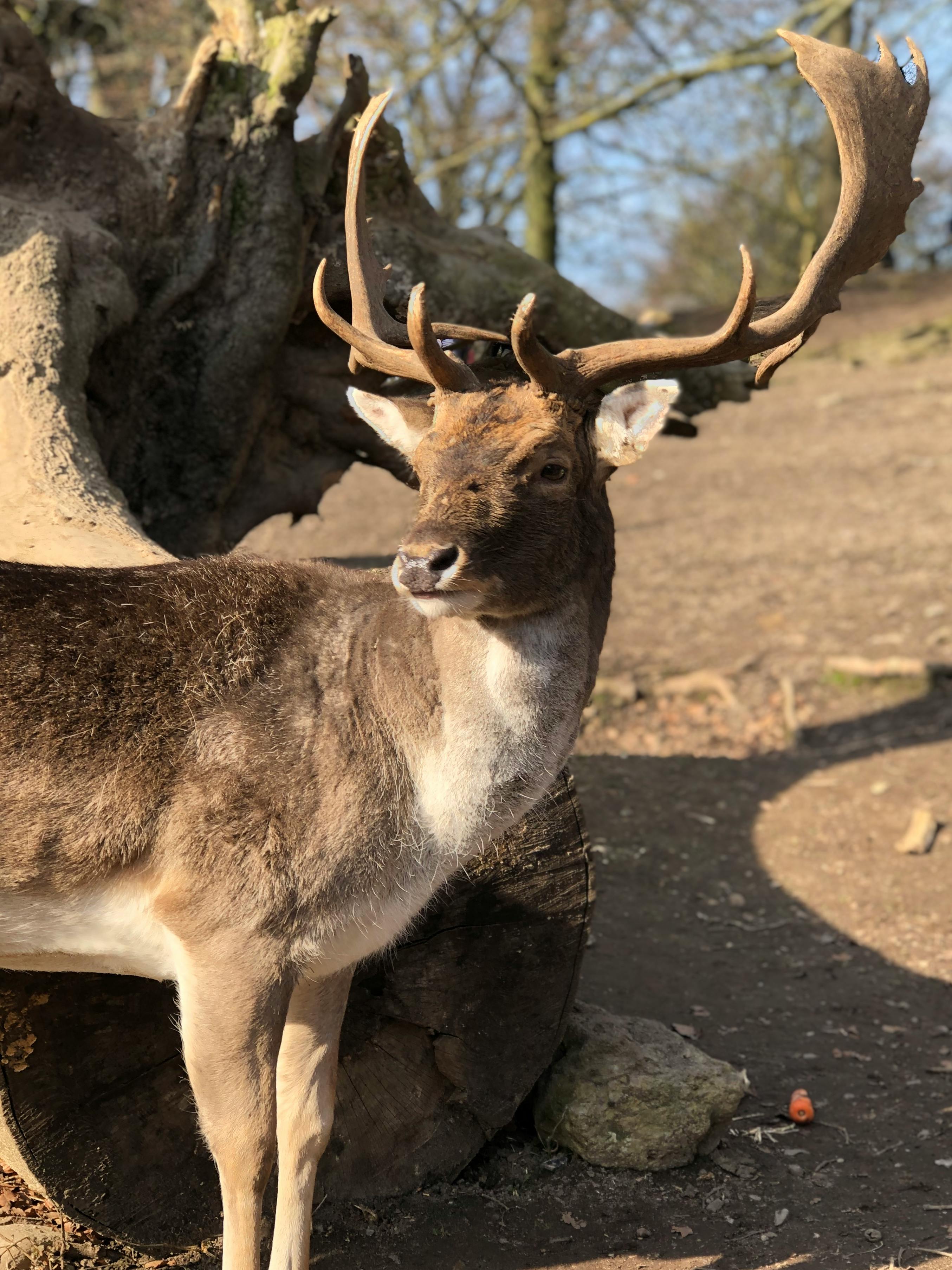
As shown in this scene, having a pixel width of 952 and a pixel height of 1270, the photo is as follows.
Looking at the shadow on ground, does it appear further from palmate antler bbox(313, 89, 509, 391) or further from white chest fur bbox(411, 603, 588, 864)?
palmate antler bbox(313, 89, 509, 391)

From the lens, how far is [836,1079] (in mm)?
5309

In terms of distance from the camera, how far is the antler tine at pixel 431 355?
3445 mm

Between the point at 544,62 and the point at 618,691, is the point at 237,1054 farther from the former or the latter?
the point at 544,62

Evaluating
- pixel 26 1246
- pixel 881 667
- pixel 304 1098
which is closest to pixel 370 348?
pixel 304 1098

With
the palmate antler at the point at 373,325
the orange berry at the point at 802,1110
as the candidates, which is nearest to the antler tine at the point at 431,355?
the palmate antler at the point at 373,325

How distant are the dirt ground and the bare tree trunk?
503cm


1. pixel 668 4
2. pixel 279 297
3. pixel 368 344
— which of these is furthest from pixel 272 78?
pixel 668 4

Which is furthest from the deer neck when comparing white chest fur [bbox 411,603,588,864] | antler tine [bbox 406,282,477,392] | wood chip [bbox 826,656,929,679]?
wood chip [bbox 826,656,929,679]

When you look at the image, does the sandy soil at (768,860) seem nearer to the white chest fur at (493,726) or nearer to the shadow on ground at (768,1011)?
the shadow on ground at (768,1011)

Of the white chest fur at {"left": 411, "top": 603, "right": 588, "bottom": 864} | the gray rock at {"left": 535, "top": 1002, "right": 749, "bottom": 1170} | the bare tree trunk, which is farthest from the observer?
the bare tree trunk

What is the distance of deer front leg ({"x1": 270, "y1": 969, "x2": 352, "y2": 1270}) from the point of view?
3740mm

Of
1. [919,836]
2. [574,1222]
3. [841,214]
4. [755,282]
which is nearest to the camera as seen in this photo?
[755,282]

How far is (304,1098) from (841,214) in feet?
10.3

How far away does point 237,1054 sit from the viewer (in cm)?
334
